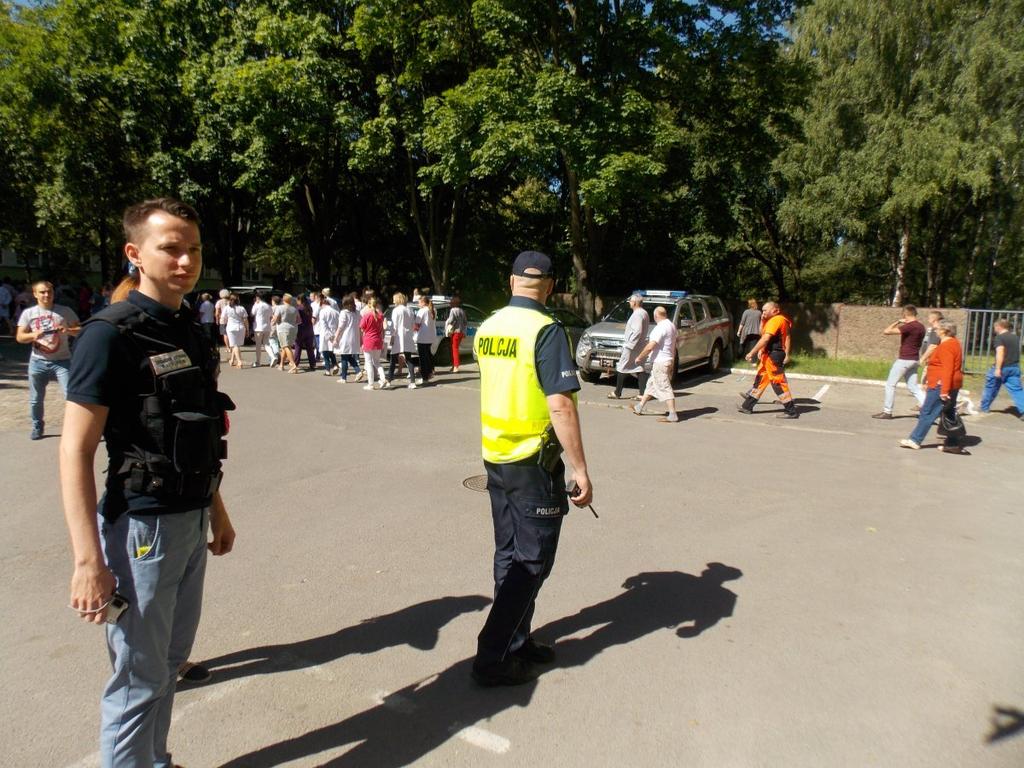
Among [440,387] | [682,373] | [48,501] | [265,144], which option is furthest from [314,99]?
[48,501]

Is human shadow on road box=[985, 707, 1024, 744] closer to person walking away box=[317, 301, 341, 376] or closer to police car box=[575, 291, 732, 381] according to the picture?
police car box=[575, 291, 732, 381]

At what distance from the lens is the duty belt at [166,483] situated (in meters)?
2.27

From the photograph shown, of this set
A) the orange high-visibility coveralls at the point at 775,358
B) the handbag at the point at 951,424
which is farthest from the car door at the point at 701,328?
the handbag at the point at 951,424

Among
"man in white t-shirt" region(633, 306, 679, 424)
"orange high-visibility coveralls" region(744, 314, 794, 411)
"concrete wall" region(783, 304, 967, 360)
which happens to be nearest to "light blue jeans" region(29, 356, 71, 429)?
"man in white t-shirt" region(633, 306, 679, 424)

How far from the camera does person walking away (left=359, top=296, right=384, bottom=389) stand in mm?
12883

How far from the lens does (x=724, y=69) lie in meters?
17.9

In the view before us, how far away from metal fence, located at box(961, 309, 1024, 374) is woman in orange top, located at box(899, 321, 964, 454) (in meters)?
8.23

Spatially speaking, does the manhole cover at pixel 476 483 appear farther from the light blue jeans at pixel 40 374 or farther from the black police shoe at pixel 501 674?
the light blue jeans at pixel 40 374

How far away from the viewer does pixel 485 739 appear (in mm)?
3002

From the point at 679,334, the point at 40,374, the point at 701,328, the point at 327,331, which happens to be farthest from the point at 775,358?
the point at 40,374

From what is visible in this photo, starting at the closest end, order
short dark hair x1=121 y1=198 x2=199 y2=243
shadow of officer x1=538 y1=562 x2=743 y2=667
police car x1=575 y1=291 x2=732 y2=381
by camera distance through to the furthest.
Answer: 1. short dark hair x1=121 y1=198 x2=199 y2=243
2. shadow of officer x1=538 y1=562 x2=743 y2=667
3. police car x1=575 y1=291 x2=732 y2=381

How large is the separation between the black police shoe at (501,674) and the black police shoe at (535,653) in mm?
121

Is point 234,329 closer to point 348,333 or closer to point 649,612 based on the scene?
point 348,333

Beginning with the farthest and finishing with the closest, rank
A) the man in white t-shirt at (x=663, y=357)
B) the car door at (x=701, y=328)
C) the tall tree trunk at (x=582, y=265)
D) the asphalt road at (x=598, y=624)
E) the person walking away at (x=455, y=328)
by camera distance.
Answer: the tall tree trunk at (x=582, y=265)
the person walking away at (x=455, y=328)
the car door at (x=701, y=328)
the man in white t-shirt at (x=663, y=357)
the asphalt road at (x=598, y=624)
